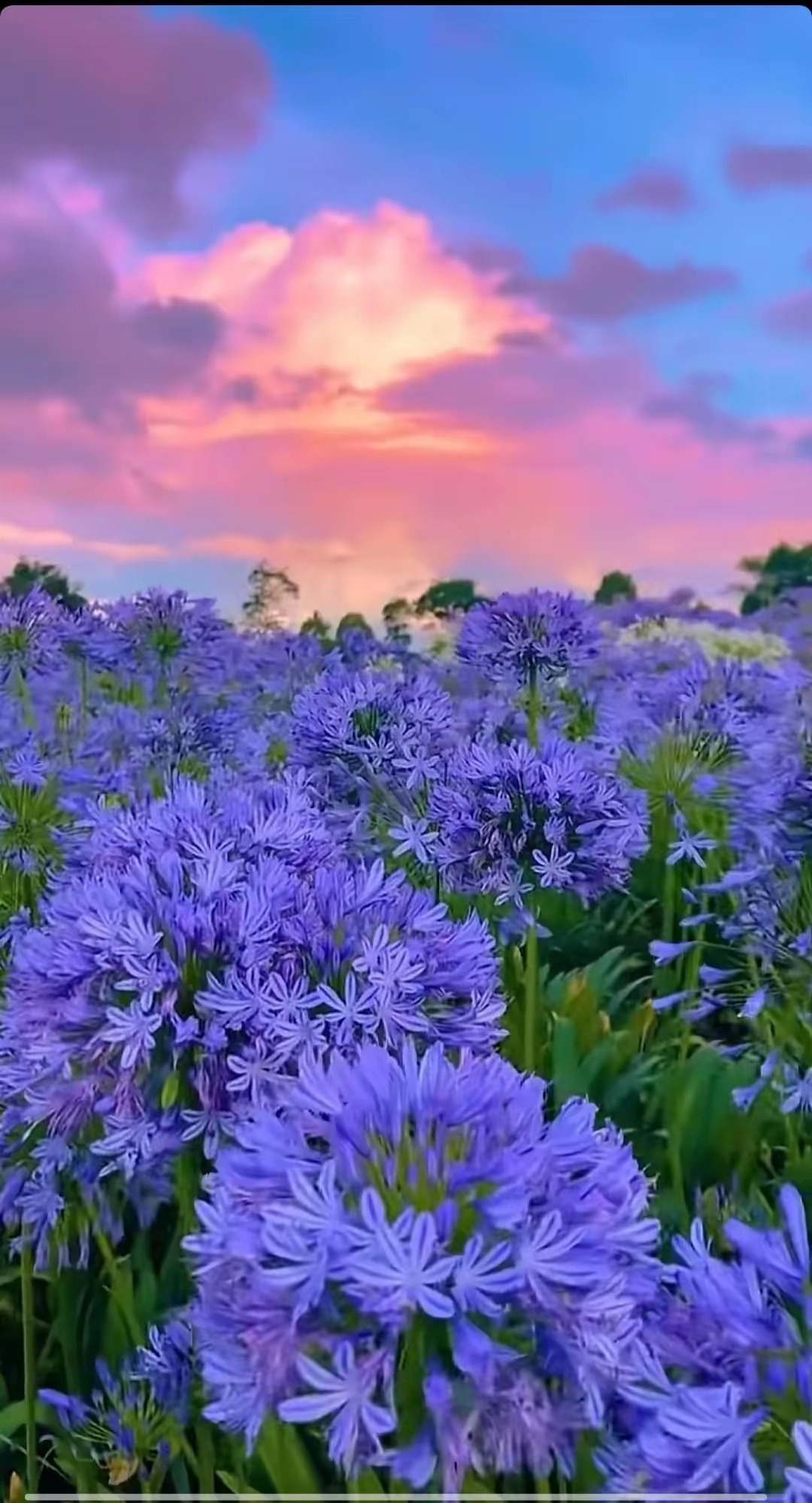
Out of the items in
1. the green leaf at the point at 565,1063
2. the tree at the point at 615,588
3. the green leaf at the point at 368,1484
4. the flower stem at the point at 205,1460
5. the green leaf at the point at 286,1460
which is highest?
the tree at the point at 615,588

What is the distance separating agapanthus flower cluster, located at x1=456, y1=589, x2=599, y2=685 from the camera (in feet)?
3.99

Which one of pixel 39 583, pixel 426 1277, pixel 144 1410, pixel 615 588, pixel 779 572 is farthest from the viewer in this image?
pixel 39 583

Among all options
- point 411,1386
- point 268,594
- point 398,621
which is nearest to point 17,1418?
point 411,1386

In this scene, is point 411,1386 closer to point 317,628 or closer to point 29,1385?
point 29,1385

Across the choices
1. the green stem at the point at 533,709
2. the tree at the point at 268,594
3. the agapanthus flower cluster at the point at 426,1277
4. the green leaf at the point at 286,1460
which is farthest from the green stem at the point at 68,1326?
the green stem at the point at 533,709

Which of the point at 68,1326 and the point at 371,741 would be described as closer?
the point at 68,1326

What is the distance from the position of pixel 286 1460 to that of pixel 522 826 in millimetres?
471

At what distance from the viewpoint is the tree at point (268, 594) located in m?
1.05

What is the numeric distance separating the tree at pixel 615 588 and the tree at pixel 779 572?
9cm

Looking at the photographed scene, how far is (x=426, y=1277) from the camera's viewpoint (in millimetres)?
376

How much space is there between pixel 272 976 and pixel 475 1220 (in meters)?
0.20

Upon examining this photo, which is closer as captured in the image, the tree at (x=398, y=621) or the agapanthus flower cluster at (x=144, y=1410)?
the agapanthus flower cluster at (x=144, y=1410)

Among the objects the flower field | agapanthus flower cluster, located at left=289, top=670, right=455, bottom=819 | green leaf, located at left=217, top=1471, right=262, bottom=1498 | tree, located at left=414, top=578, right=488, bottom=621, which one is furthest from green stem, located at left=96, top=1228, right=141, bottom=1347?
tree, located at left=414, top=578, right=488, bottom=621

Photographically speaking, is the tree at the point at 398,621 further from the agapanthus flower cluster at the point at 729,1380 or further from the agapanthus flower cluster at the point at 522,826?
the agapanthus flower cluster at the point at 729,1380
